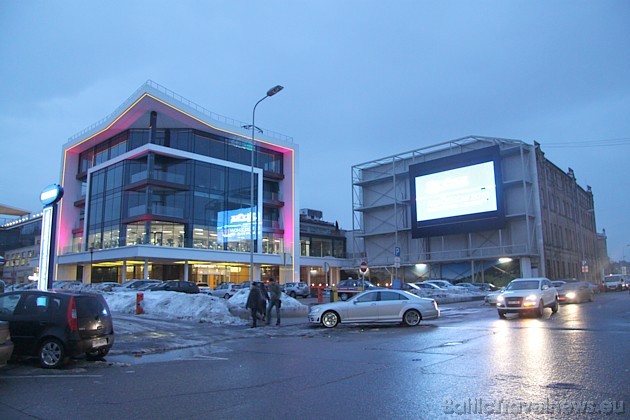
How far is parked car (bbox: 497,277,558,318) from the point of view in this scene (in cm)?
1964

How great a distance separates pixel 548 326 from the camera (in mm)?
15945

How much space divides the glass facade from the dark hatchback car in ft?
135

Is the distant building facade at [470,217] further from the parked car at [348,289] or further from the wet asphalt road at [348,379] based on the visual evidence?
the wet asphalt road at [348,379]

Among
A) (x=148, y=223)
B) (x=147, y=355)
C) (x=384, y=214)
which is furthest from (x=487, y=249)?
(x=147, y=355)

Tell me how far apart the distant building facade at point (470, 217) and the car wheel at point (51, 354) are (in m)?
46.6

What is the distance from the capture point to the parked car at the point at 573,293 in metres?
30.3

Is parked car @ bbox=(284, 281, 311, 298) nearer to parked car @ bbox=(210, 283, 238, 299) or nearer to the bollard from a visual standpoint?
parked car @ bbox=(210, 283, 238, 299)

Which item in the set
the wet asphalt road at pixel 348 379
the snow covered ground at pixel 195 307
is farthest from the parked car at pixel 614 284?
the wet asphalt road at pixel 348 379

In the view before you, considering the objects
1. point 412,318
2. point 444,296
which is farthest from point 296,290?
point 412,318

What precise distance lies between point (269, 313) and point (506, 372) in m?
12.2

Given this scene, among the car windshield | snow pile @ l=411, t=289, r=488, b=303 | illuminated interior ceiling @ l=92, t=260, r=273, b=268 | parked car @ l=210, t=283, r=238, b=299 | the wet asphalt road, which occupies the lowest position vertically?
the wet asphalt road

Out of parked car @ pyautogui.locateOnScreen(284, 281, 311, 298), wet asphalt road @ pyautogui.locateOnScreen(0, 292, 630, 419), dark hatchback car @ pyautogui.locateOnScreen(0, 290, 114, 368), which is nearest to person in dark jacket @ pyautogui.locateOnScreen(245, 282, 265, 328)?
wet asphalt road @ pyautogui.locateOnScreen(0, 292, 630, 419)

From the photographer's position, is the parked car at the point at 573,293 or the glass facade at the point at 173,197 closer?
the parked car at the point at 573,293

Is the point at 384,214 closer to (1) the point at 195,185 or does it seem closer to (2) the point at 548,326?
(1) the point at 195,185
